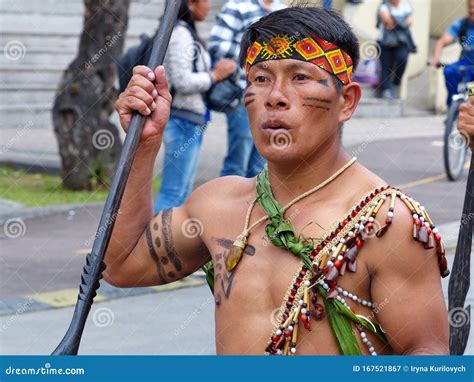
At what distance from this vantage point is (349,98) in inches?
113

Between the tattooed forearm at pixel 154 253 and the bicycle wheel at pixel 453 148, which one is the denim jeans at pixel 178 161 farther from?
the tattooed forearm at pixel 154 253

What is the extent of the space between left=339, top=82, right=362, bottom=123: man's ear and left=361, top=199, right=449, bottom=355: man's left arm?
0.31m

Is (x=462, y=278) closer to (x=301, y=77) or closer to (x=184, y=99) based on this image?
(x=301, y=77)

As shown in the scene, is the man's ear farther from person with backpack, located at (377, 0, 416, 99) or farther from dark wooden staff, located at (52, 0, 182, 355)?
person with backpack, located at (377, 0, 416, 99)

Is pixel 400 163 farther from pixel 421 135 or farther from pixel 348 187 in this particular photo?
pixel 348 187

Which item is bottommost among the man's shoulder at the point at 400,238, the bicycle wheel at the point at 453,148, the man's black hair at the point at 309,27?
the bicycle wheel at the point at 453,148

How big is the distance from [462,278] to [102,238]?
1147mm

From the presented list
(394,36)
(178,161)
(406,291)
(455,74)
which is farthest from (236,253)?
(394,36)

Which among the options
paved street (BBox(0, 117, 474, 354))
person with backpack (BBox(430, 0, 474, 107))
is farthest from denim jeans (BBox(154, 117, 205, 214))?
person with backpack (BBox(430, 0, 474, 107))

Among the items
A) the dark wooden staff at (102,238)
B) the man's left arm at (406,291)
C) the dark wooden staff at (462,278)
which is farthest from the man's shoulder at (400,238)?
the dark wooden staff at (102,238)

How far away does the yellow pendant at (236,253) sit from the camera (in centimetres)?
287

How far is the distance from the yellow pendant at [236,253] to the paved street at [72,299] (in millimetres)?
3045

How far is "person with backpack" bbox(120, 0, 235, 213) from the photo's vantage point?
760cm

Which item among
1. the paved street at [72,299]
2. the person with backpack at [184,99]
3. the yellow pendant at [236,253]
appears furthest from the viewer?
the person with backpack at [184,99]
